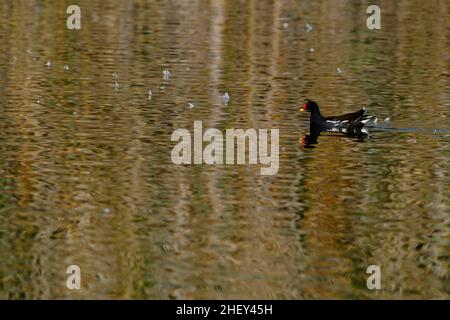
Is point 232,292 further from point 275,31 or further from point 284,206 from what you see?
point 275,31

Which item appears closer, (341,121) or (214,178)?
(214,178)

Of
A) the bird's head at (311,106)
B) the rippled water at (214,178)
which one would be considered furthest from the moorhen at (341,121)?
the rippled water at (214,178)

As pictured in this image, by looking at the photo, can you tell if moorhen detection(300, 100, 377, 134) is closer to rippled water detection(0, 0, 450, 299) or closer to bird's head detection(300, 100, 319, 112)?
bird's head detection(300, 100, 319, 112)

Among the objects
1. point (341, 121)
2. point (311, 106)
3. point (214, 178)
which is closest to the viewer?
point (214, 178)

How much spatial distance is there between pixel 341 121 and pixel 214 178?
621cm

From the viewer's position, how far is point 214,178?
70.2ft

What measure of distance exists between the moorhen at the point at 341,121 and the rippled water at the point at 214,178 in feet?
1.34

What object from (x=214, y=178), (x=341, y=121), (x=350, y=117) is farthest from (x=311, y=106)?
(x=214, y=178)

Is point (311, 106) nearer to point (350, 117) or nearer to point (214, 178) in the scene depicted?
point (350, 117)

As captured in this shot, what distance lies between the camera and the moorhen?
26.8 meters

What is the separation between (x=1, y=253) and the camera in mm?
16469

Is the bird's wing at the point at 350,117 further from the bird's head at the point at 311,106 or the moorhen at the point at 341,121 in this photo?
the bird's head at the point at 311,106

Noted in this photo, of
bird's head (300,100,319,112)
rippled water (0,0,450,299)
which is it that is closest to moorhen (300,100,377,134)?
bird's head (300,100,319,112)

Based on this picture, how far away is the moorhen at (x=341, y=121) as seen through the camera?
87.8ft
